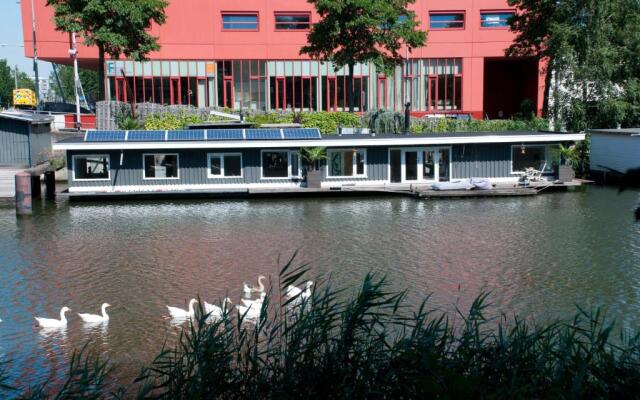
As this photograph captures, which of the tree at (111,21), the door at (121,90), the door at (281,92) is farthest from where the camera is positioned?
the door at (281,92)

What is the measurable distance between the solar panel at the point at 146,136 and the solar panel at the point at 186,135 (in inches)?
18.1

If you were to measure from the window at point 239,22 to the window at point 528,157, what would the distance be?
2729cm

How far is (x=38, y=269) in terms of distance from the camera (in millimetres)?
23219

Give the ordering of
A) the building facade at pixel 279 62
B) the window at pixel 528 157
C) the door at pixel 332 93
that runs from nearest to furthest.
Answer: the window at pixel 528 157 → the building facade at pixel 279 62 → the door at pixel 332 93

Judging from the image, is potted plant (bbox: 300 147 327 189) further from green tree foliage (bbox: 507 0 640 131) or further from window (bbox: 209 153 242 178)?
green tree foliage (bbox: 507 0 640 131)

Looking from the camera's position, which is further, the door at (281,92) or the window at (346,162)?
the door at (281,92)

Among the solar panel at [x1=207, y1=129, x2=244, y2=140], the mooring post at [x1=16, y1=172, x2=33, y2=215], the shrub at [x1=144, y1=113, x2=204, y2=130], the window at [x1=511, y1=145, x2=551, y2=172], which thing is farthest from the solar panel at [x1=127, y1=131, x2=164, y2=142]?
the window at [x1=511, y1=145, x2=551, y2=172]

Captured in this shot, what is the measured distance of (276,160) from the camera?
39.2m

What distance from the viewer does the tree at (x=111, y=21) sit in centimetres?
4666

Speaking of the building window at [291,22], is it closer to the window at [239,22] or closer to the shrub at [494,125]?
the window at [239,22]

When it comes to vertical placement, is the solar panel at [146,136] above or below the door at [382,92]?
below

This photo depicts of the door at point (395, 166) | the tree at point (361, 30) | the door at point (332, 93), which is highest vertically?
the tree at point (361, 30)

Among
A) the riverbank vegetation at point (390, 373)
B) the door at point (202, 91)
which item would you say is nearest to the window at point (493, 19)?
the door at point (202, 91)

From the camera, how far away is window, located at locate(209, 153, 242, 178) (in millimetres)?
38812
